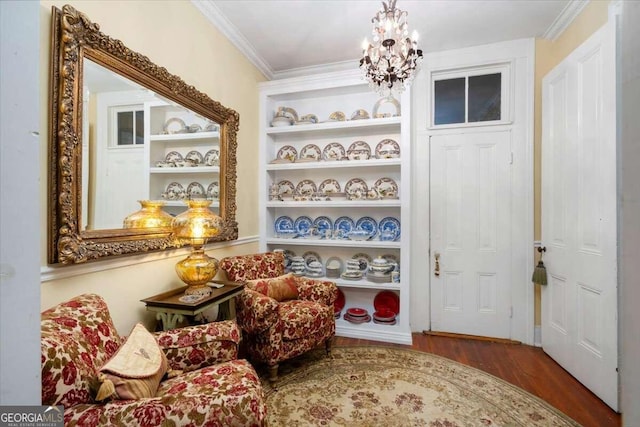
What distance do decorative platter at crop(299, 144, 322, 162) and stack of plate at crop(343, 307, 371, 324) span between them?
1.70 meters

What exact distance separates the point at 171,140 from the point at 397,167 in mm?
2132

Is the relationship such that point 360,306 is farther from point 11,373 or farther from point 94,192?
point 11,373

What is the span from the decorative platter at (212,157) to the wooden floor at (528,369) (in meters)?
1.98

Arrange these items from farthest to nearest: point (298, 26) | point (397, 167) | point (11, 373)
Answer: point (397, 167)
point (298, 26)
point (11, 373)

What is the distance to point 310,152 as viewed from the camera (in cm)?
339

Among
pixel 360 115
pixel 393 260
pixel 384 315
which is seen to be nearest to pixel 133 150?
pixel 360 115

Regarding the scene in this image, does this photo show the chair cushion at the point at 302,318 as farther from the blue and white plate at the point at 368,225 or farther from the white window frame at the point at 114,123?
the white window frame at the point at 114,123

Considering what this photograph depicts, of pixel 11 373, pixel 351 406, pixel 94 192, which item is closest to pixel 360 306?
pixel 351 406

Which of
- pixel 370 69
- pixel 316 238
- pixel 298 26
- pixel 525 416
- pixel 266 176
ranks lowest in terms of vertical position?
pixel 525 416

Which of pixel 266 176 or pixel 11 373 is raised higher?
pixel 266 176

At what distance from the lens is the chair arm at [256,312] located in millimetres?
2010

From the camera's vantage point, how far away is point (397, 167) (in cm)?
313

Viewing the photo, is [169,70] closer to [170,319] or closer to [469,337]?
[170,319]

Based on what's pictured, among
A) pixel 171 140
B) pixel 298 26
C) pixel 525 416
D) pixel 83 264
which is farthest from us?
pixel 298 26
